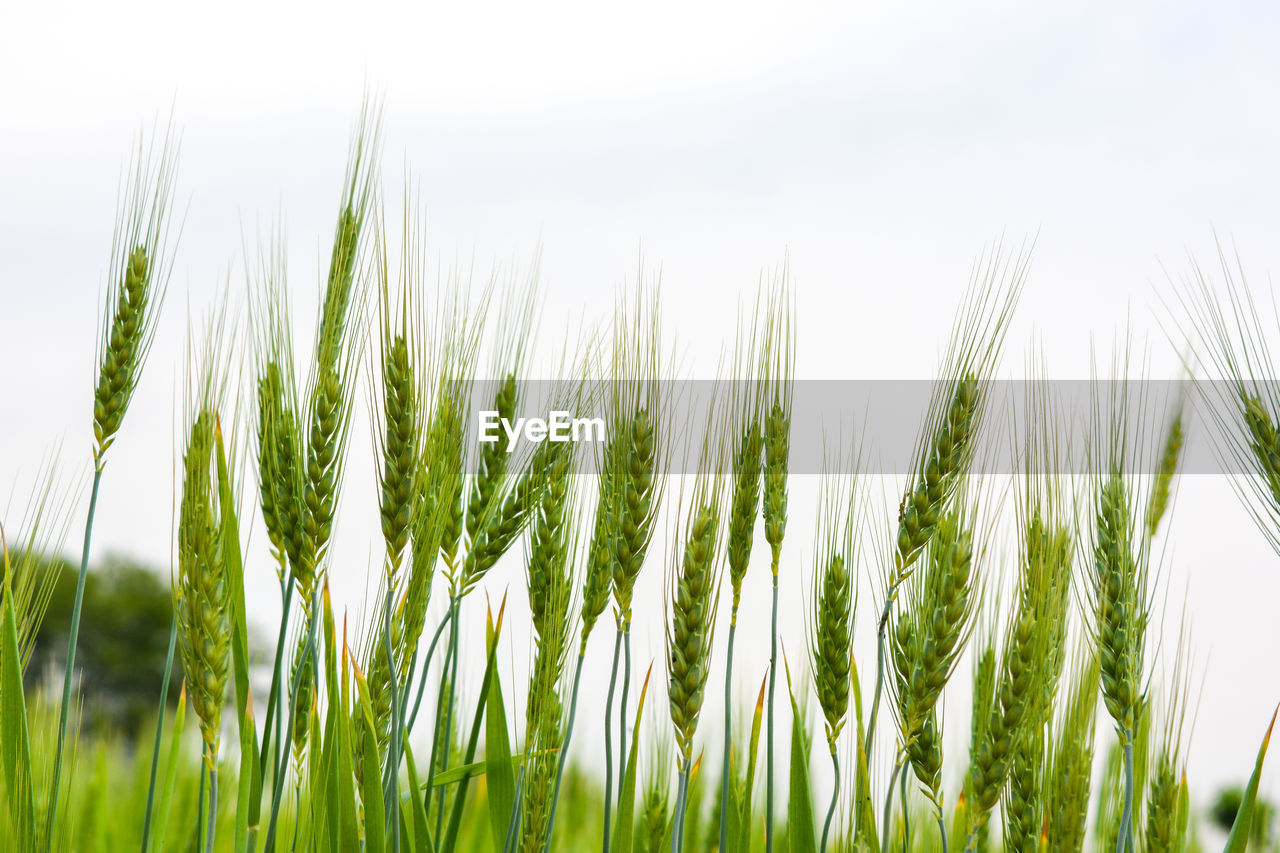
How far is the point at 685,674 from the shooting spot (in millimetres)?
1796

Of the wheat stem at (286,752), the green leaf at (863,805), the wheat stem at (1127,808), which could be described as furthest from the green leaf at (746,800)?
the wheat stem at (286,752)

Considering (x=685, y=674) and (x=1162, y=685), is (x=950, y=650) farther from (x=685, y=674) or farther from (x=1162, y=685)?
(x=1162, y=685)

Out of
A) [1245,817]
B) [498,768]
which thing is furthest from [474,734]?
[1245,817]

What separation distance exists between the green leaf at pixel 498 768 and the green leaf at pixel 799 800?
60cm

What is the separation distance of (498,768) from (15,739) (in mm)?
970

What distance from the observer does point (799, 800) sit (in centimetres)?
202

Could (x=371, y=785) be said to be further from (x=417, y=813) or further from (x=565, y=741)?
(x=565, y=741)

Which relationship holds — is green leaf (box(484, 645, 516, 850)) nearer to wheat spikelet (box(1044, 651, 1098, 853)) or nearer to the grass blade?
the grass blade

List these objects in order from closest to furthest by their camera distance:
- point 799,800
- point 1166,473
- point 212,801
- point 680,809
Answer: point 212,801 < point 680,809 < point 799,800 < point 1166,473

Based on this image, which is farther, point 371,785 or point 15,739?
point 15,739

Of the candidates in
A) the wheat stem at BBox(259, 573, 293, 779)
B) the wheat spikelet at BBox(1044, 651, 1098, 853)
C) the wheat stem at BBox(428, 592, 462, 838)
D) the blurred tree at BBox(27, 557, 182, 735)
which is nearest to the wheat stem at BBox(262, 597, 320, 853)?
the wheat stem at BBox(259, 573, 293, 779)
